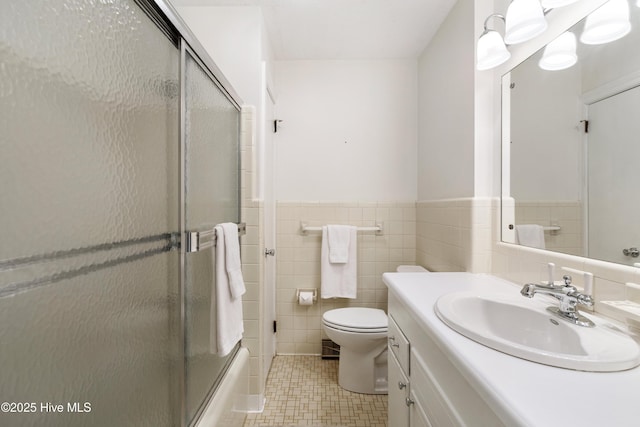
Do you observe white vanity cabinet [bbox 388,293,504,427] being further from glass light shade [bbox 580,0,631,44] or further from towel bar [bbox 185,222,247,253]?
glass light shade [bbox 580,0,631,44]

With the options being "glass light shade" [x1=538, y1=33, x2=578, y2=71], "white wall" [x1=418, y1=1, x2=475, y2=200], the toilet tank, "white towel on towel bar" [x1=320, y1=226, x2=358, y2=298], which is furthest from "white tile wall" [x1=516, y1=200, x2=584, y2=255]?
"white towel on towel bar" [x1=320, y1=226, x2=358, y2=298]

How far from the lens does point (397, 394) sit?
1.16 metres

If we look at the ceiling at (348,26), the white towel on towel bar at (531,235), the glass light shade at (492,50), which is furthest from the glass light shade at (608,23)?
the ceiling at (348,26)

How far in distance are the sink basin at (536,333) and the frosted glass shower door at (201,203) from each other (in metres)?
0.85

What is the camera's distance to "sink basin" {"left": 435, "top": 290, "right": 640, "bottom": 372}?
58 cm

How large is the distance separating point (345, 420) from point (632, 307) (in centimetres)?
137

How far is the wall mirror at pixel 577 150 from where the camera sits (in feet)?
2.70

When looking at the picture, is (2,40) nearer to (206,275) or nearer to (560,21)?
(206,275)

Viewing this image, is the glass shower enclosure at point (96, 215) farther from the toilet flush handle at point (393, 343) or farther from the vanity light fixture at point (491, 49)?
the vanity light fixture at point (491, 49)

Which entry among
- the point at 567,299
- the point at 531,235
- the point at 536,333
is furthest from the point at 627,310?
the point at 531,235

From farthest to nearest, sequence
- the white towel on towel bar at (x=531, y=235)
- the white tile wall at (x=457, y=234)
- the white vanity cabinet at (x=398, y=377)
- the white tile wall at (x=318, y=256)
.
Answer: the white tile wall at (x=318, y=256), the white tile wall at (x=457, y=234), the white towel on towel bar at (x=531, y=235), the white vanity cabinet at (x=398, y=377)

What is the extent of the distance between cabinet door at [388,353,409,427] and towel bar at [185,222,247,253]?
878 millimetres

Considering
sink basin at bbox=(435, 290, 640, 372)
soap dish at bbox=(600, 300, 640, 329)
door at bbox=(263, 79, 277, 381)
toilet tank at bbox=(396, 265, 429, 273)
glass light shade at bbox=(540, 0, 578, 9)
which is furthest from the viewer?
toilet tank at bbox=(396, 265, 429, 273)

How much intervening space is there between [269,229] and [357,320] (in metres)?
Answer: 0.84
